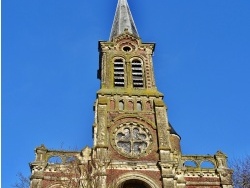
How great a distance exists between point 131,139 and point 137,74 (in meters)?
7.66

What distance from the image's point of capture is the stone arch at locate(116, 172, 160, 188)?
1024 inches

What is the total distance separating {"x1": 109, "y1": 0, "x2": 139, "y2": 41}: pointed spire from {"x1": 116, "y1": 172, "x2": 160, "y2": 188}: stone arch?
17.2 metres

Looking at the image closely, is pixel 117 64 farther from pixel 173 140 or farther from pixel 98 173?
pixel 98 173

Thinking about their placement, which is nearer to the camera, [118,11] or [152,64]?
[152,64]

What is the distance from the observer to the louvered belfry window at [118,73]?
111 feet

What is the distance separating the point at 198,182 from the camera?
2741 cm

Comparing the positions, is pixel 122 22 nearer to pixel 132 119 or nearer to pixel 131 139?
pixel 132 119

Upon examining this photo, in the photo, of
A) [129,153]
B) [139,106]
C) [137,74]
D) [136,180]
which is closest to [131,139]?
[129,153]

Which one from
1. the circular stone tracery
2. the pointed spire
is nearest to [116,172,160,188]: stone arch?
the circular stone tracery

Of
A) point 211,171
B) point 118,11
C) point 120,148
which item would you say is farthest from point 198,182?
point 118,11

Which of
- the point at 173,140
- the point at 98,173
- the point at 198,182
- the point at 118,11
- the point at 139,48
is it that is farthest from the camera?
the point at 118,11

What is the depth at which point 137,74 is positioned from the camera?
114 ft

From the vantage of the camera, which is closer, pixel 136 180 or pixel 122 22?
pixel 136 180

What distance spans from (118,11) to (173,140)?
63.9 feet
